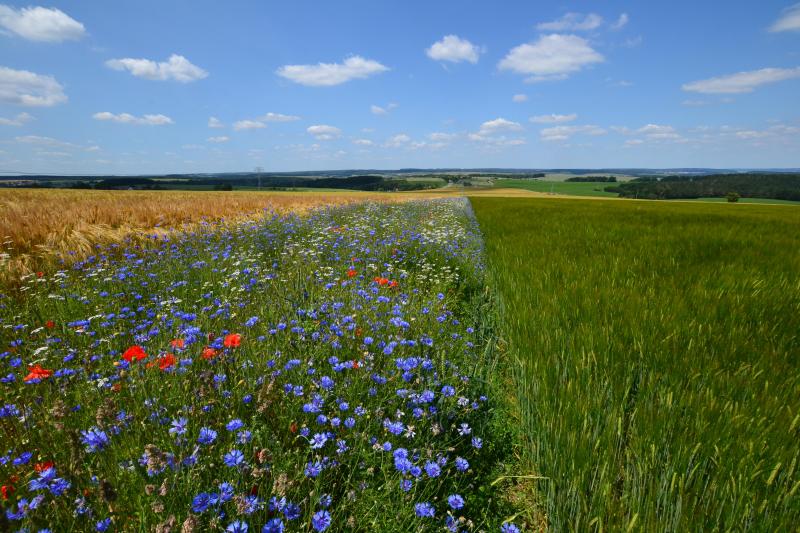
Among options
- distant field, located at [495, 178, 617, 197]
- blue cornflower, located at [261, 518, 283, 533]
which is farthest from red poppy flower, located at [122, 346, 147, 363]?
distant field, located at [495, 178, 617, 197]

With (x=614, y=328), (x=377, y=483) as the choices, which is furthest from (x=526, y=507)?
(x=614, y=328)

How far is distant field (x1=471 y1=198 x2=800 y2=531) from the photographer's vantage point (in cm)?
146

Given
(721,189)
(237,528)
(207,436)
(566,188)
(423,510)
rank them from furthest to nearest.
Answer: (566,188) < (721,189) < (207,436) < (423,510) < (237,528)

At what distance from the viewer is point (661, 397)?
1899mm

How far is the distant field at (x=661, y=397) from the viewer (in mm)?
1455

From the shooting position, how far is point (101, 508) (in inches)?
60.4

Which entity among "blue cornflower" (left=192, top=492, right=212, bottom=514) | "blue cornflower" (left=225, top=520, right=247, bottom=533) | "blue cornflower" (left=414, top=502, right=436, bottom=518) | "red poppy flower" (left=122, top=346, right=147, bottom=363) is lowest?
"blue cornflower" (left=414, top=502, right=436, bottom=518)

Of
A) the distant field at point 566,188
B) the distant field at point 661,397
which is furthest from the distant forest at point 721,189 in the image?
the distant field at point 661,397

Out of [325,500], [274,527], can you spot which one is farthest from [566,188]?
[274,527]

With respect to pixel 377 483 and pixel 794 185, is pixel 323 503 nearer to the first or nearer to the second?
pixel 377 483

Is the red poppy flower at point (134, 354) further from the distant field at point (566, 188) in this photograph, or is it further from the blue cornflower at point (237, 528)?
the distant field at point (566, 188)

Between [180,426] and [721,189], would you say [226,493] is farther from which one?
[721,189]

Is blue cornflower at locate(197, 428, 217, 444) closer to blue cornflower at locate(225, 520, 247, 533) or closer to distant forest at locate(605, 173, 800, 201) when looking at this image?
blue cornflower at locate(225, 520, 247, 533)

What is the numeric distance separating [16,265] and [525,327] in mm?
7090
